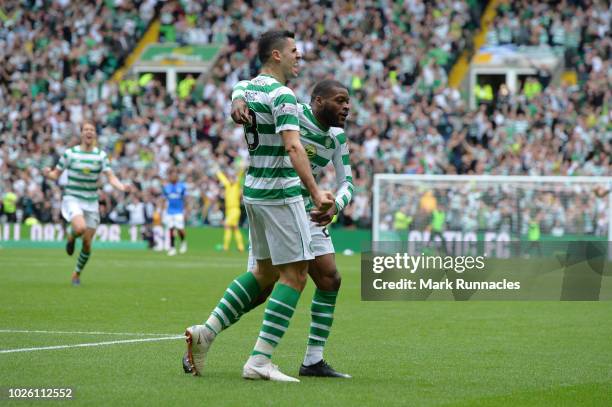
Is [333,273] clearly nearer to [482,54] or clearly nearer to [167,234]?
[167,234]

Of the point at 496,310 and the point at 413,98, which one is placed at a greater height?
the point at 413,98

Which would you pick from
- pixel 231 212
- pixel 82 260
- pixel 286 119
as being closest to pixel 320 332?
pixel 286 119

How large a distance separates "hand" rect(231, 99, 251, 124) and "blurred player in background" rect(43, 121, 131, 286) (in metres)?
10.4

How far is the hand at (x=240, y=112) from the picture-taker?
7883 mm

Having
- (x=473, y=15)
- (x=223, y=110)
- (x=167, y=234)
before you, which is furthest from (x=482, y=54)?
(x=167, y=234)

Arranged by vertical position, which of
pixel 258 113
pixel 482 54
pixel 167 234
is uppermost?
pixel 482 54

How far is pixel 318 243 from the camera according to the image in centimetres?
856

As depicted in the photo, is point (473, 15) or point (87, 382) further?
point (473, 15)

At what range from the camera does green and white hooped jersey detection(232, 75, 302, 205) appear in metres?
8.02

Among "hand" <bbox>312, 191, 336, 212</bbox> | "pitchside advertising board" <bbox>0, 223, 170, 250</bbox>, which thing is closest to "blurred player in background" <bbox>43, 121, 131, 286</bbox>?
"hand" <bbox>312, 191, 336, 212</bbox>

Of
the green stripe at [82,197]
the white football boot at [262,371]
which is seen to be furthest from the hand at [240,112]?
the green stripe at [82,197]

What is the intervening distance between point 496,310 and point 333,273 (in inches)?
270

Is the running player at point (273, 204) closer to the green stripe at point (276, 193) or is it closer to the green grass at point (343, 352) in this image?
the green stripe at point (276, 193)

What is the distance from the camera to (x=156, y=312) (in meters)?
13.8
